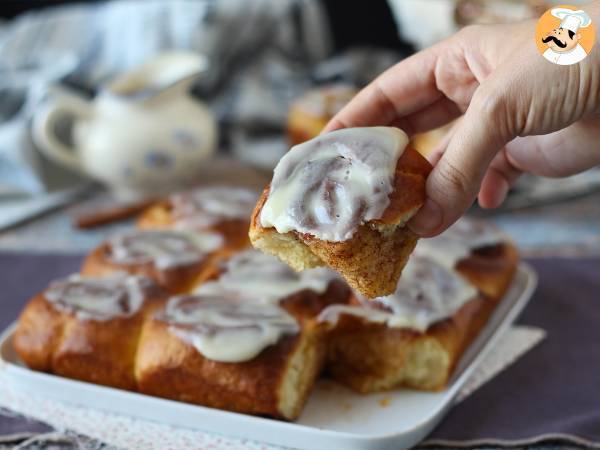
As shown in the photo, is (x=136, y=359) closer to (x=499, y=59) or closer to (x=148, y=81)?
(x=499, y=59)

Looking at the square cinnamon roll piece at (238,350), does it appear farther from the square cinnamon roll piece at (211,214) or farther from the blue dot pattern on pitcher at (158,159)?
the blue dot pattern on pitcher at (158,159)

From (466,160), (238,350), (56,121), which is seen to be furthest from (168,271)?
(56,121)

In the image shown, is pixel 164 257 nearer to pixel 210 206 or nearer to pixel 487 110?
pixel 210 206

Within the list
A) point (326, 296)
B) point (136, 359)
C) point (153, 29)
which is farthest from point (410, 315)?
point (153, 29)

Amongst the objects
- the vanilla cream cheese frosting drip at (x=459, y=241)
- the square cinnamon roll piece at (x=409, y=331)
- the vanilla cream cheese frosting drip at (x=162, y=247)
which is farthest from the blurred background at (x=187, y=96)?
the square cinnamon roll piece at (x=409, y=331)

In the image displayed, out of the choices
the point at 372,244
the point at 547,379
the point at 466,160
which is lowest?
the point at 547,379

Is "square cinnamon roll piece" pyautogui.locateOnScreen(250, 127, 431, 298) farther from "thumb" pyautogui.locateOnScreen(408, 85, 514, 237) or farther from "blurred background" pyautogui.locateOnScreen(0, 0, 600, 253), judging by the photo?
"blurred background" pyautogui.locateOnScreen(0, 0, 600, 253)
